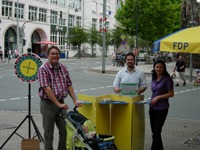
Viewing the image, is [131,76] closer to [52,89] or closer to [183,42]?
[183,42]

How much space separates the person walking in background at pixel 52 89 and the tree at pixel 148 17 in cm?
4038

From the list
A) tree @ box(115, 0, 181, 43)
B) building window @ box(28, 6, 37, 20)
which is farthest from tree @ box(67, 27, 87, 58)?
tree @ box(115, 0, 181, 43)

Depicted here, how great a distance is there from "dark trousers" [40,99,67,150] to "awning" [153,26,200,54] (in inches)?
108

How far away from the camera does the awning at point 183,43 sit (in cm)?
740

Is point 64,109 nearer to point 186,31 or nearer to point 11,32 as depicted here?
point 186,31

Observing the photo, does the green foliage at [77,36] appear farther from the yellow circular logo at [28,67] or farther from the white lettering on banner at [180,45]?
the yellow circular logo at [28,67]

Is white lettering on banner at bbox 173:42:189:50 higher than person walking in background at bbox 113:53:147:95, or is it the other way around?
white lettering on banner at bbox 173:42:189:50

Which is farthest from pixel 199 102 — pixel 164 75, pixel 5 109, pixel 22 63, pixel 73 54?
pixel 73 54

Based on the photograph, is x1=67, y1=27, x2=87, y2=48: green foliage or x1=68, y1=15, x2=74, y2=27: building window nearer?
x1=67, y1=27, x2=87, y2=48: green foliage

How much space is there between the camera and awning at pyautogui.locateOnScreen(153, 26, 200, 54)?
7.40 metres

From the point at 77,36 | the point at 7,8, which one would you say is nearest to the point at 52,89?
the point at 7,8

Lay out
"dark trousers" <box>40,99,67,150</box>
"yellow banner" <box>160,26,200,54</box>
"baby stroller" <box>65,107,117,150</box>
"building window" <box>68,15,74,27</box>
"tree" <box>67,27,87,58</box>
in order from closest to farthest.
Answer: "baby stroller" <box>65,107,117,150</box> → "dark trousers" <box>40,99,67,150</box> → "yellow banner" <box>160,26,200,54</box> → "tree" <box>67,27,87,58</box> → "building window" <box>68,15,74,27</box>

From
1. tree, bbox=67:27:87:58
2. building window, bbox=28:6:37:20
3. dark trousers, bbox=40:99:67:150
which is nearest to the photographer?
dark trousers, bbox=40:99:67:150

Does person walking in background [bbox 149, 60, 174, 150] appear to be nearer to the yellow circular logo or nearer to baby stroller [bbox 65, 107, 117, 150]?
baby stroller [bbox 65, 107, 117, 150]
